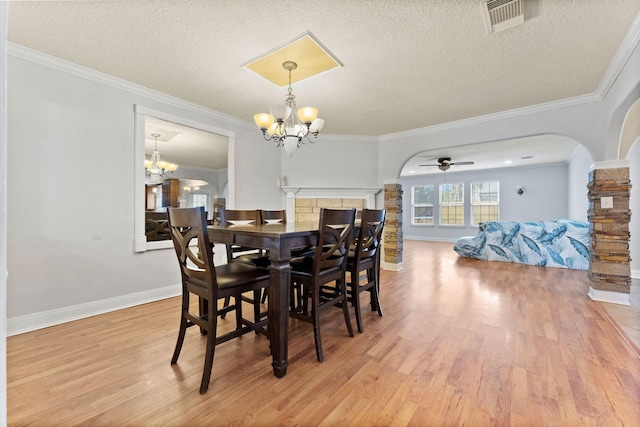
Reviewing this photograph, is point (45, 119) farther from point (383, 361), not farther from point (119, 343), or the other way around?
point (383, 361)

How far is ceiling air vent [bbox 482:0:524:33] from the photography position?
1801 millimetres

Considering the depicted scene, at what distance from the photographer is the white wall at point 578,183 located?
5.58 m

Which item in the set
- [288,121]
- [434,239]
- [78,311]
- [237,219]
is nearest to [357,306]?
[237,219]

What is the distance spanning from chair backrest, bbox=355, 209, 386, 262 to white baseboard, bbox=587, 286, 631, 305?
2.69 meters

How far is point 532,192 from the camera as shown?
7.92 m

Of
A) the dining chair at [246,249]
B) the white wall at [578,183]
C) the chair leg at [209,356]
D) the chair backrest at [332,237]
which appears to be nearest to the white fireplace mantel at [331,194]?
the dining chair at [246,249]

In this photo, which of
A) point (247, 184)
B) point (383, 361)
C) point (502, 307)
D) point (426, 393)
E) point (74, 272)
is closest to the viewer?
point (426, 393)

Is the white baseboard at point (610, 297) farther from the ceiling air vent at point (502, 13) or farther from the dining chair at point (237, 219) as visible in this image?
the dining chair at point (237, 219)

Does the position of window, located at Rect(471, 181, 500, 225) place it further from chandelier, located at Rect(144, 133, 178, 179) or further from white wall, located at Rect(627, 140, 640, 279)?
chandelier, located at Rect(144, 133, 178, 179)

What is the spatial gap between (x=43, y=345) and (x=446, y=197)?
9586mm

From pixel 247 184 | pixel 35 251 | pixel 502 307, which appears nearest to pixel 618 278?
pixel 502 307

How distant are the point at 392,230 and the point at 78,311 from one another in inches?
165

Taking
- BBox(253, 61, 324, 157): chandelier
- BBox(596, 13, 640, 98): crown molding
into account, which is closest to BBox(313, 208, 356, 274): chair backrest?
BBox(253, 61, 324, 157): chandelier

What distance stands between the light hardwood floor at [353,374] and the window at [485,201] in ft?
20.6
